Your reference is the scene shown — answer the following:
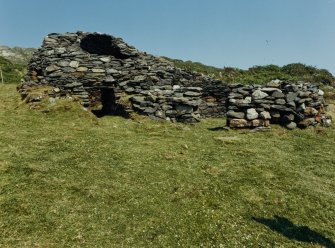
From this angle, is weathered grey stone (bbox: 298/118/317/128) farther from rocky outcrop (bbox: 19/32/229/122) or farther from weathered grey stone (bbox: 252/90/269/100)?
rocky outcrop (bbox: 19/32/229/122)

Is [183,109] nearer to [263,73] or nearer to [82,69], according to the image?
[82,69]

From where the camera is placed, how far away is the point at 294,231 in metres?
11.7

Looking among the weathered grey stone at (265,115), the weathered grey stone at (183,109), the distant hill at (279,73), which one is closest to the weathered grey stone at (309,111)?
the weathered grey stone at (265,115)

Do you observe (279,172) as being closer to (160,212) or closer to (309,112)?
(160,212)

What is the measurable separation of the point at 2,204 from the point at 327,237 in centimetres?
1082

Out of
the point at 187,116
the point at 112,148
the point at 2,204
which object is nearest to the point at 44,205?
the point at 2,204

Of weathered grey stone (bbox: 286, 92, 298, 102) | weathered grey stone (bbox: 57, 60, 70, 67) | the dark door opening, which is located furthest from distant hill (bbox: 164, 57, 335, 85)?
weathered grey stone (bbox: 286, 92, 298, 102)

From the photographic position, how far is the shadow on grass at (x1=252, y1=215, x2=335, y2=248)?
11268 mm

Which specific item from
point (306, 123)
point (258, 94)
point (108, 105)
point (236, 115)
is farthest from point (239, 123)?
point (108, 105)

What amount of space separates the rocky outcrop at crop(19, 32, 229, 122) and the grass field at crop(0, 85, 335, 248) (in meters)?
3.90

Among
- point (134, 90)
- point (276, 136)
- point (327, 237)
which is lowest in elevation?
point (327, 237)

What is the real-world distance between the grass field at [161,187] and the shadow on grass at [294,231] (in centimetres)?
4

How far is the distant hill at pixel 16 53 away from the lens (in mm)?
111438

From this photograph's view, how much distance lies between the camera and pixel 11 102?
2594 centimetres
